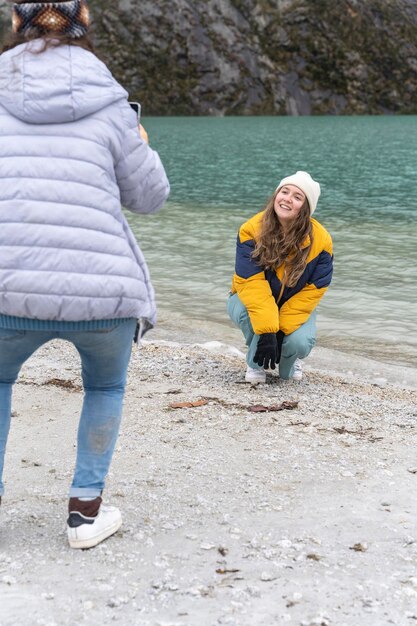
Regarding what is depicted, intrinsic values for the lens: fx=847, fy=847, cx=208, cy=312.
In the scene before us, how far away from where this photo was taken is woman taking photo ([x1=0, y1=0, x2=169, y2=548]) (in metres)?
3.34

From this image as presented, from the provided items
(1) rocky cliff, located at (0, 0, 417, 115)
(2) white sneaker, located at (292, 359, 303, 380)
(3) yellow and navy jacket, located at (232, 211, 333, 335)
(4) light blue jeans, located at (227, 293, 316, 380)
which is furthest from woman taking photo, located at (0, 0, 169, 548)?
(1) rocky cliff, located at (0, 0, 417, 115)

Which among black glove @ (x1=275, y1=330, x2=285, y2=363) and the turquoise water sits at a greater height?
black glove @ (x1=275, y1=330, x2=285, y2=363)

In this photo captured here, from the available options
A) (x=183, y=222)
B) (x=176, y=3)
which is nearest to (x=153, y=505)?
(x=183, y=222)

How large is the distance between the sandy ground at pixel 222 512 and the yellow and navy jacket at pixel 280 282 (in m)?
0.67

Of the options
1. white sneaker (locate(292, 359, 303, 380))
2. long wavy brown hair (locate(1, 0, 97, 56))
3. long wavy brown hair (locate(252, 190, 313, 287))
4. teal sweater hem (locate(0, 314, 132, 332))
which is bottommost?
white sneaker (locate(292, 359, 303, 380))

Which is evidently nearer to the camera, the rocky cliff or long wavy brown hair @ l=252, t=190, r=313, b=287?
long wavy brown hair @ l=252, t=190, r=313, b=287

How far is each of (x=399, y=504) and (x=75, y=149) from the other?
8.52 feet

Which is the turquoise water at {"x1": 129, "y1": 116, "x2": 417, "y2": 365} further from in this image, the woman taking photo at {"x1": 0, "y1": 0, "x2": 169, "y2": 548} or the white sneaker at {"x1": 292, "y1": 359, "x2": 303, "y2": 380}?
the woman taking photo at {"x1": 0, "y1": 0, "x2": 169, "y2": 548}

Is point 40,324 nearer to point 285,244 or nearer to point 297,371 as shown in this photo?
point 285,244

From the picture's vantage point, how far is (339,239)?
20.0 m

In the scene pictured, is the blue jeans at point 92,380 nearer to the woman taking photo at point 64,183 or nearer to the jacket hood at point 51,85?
the woman taking photo at point 64,183

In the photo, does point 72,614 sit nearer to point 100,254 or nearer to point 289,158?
point 100,254

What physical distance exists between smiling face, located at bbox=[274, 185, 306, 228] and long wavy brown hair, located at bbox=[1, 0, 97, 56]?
11.8 ft

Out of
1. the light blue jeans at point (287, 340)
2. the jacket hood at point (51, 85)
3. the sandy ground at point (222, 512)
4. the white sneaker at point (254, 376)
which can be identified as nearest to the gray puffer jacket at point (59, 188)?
the jacket hood at point (51, 85)
